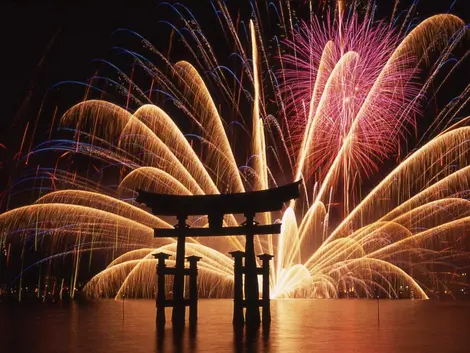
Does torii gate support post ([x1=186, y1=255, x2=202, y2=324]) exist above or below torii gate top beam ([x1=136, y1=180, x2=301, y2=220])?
below

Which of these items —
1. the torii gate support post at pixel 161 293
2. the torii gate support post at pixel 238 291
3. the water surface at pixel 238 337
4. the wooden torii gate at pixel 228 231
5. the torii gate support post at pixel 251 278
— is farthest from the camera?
the torii gate support post at pixel 161 293

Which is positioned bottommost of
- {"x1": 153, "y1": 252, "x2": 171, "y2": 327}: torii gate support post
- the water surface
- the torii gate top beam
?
the water surface

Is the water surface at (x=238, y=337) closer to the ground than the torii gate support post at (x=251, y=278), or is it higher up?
closer to the ground

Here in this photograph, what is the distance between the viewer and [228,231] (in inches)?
692

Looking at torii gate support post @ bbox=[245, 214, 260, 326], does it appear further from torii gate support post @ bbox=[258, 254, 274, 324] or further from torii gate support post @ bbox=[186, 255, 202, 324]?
torii gate support post @ bbox=[186, 255, 202, 324]

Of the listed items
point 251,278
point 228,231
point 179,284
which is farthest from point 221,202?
point 179,284

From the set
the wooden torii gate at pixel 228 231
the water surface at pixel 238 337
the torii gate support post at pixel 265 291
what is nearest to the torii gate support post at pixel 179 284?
the wooden torii gate at pixel 228 231

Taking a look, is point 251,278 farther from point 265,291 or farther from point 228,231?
point 228,231

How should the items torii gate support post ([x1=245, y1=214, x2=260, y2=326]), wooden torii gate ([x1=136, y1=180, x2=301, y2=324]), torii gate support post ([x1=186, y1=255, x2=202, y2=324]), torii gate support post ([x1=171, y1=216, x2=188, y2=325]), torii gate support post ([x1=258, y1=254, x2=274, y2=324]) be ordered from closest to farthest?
torii gate support post ([x1=245, y1=214, x2=260, y2=326]), wooden torii gate ([x1=136, y1=180, x2=301, y2=324]), torii gate support post ([x1=258, y1=254, x2=274, y2=324]), torii gate support post ([x1=171, y1=216, x2=188, y2=325]), torii gate support post ([x1=186, y1=255, x2=202, y2=324])

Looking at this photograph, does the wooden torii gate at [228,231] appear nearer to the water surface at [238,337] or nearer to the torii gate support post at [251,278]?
the torii gate support post at [251,278]

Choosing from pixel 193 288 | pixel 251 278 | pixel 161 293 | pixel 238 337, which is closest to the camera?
pixel 238 337

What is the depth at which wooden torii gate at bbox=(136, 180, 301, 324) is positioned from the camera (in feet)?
54.2

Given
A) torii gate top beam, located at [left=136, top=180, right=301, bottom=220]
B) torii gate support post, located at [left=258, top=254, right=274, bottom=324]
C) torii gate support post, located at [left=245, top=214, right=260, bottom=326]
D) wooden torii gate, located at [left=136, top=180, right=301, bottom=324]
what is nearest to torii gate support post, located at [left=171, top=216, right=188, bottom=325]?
wooden torii gate, located at [left=136, top=180, right=301, bottom=324]

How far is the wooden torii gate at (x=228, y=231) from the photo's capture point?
650 inches
